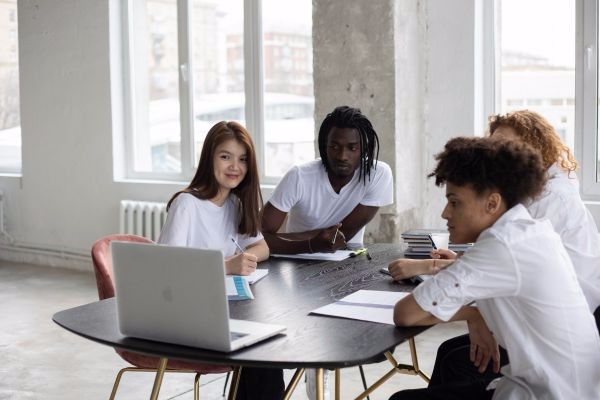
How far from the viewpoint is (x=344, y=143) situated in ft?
11.5

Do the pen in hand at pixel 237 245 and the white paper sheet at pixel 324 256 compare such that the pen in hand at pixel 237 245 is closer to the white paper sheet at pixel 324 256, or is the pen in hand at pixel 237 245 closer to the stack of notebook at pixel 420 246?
the white paper sheet at pixel 324 256

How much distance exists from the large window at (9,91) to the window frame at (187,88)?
163 centimetres

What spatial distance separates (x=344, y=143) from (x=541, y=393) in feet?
5.82

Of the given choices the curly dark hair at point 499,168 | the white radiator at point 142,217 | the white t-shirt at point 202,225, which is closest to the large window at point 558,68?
the white t-shirt at point 202,225

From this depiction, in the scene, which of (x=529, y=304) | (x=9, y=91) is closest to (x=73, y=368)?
(x=529, y=304)

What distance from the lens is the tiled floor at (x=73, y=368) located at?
155 inches

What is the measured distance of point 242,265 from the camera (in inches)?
108

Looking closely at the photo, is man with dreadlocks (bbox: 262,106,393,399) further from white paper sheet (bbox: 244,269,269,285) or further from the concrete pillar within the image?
the concrete pillar

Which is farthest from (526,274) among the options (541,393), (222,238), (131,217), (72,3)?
(72,3)

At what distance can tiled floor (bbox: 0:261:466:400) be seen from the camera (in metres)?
3.94

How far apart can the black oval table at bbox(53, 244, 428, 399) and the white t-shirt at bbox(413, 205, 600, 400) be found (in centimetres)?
19

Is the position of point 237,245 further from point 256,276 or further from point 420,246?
point 420,246

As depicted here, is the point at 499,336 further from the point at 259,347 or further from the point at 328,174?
the point at 328,174

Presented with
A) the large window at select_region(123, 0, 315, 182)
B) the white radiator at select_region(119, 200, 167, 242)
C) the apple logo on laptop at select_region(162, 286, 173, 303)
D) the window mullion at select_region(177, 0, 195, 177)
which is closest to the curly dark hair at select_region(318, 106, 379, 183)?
the apple logo on laptop at select_region(162, 286, 173, 303)
